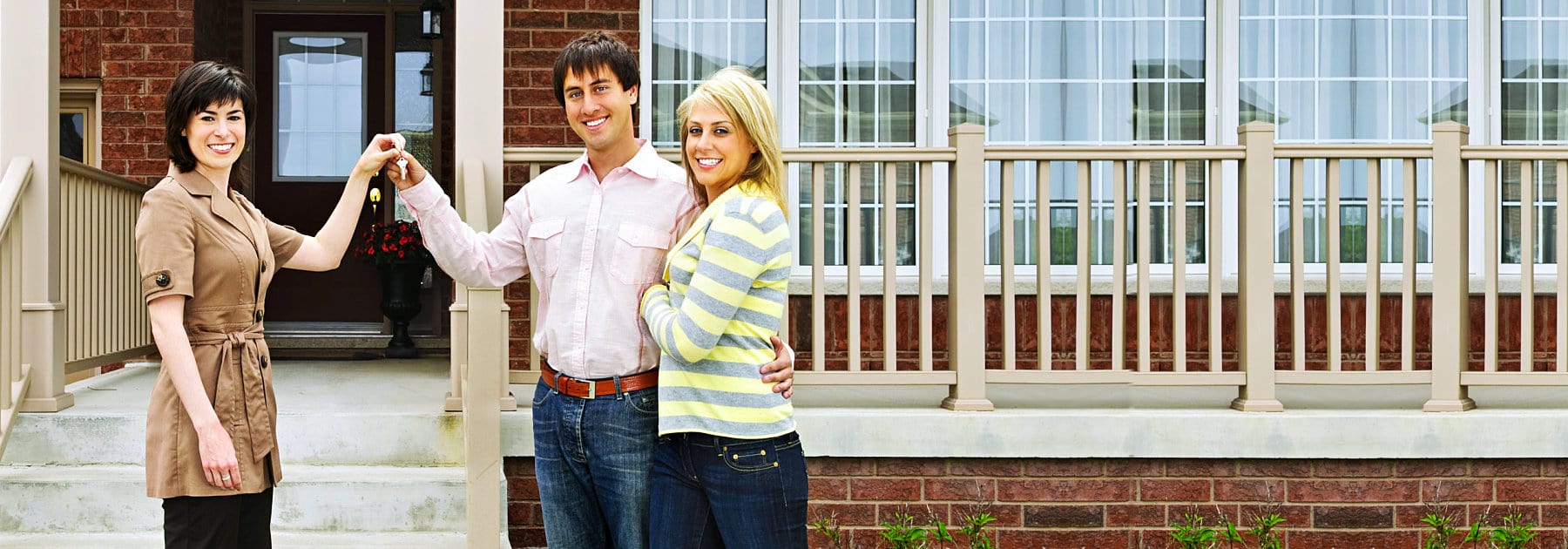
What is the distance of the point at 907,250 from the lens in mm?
5902

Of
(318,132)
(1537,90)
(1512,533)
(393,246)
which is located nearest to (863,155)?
(1512,533)

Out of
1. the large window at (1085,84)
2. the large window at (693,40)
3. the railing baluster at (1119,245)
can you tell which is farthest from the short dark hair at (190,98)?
the large window at (1085,84)

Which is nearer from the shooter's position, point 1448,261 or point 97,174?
point 1448,261

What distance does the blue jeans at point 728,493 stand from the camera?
2.26 m

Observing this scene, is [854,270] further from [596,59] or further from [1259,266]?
[596,59]

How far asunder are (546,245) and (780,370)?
1.88 ft

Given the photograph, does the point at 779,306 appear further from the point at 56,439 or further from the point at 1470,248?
the point at 1470,248

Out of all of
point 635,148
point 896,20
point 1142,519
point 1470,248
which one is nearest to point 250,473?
point 635,148

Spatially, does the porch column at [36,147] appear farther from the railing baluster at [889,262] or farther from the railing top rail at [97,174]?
the railing baluster at [889,262]

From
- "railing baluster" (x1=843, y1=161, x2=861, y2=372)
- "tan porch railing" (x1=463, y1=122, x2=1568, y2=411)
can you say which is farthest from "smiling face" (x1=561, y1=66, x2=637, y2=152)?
"railing baluster" (x1=843, y1=161, x2=861, y2=372)

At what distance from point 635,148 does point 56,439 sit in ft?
10.8

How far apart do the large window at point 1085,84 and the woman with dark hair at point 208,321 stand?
3.87m

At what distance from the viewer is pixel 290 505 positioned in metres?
4.37

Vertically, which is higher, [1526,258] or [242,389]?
[1526,258]
